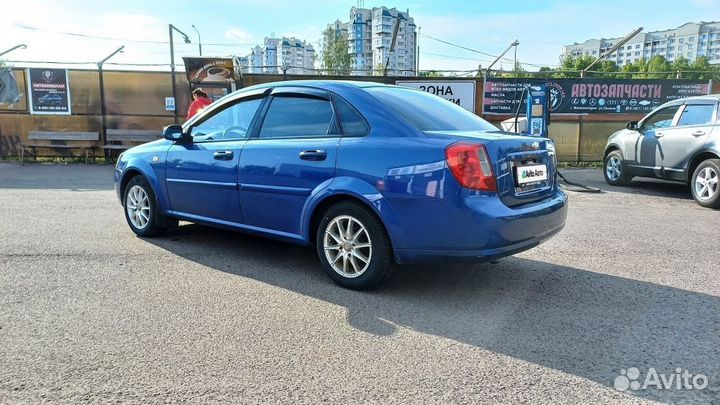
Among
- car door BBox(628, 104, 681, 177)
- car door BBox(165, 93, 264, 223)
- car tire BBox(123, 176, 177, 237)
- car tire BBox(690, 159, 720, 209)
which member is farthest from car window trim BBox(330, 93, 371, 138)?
car door BBox(628, 104, 681, 177)

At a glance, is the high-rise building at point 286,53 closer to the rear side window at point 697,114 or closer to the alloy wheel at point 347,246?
the rear side window at point 697,114

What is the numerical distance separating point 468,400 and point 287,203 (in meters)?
2.28

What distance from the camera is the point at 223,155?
15.5 feet

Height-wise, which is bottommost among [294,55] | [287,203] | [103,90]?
[287,203]

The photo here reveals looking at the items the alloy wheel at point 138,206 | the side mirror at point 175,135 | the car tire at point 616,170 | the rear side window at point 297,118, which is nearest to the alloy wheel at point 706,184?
the car tire at point 616,170

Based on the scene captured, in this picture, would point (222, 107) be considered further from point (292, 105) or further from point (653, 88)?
point (653, 88)

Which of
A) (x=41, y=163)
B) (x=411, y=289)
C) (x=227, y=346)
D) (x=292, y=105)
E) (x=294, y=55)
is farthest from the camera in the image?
(x=294, y=55)

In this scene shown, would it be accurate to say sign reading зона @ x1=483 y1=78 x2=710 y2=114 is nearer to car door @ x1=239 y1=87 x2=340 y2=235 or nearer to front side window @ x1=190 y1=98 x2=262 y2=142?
front side window @ x1=190 y1=98 x2=262 y2=142

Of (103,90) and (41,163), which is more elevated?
(103,90)

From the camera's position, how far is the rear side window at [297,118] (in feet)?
13.9

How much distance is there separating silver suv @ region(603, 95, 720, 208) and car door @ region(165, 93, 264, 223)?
23.0 feet

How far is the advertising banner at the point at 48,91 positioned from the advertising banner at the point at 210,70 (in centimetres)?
335

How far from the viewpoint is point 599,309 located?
3.70 metres

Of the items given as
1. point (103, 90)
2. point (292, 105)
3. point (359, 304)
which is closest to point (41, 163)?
point (103, 90)
